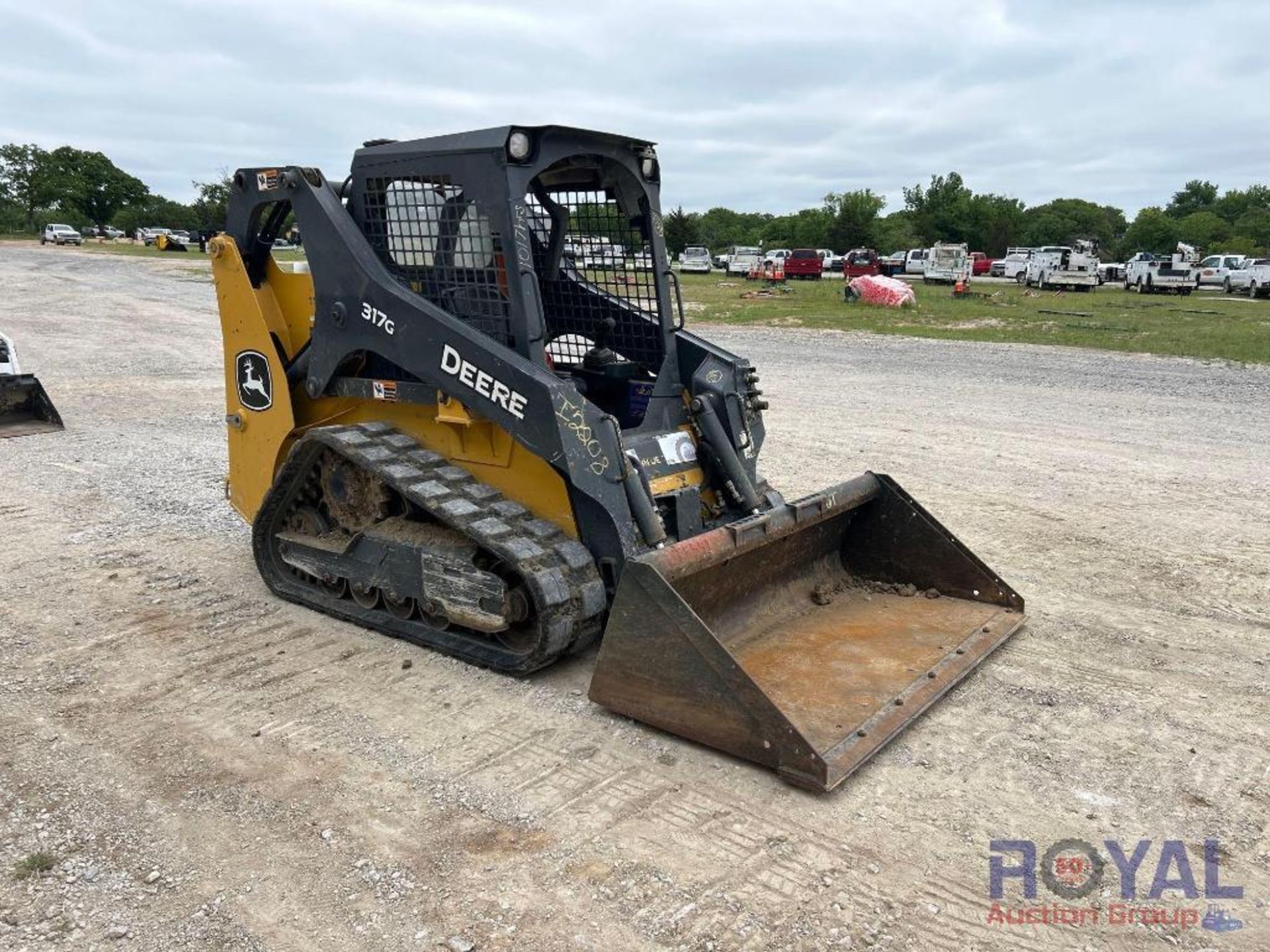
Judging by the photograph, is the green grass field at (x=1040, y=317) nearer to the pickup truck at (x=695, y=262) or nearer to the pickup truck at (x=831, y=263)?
the pickup truck at (x=695, y=262)

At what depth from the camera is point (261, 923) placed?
2.99 m

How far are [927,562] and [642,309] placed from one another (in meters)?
2.16

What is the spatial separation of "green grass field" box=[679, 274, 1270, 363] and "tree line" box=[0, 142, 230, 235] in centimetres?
7383

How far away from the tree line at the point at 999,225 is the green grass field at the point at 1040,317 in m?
34.2

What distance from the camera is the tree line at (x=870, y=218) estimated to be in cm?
7469

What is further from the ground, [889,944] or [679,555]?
[679,555]

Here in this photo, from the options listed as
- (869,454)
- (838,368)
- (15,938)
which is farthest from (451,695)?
(838,368)

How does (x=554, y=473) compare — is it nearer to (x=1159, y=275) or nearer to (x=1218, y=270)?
(x=1159, y=275)

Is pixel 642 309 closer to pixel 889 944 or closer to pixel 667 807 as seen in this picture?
pixel 667 807

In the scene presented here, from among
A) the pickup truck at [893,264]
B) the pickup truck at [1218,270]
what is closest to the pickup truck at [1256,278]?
the pickup truck at [1218,270]

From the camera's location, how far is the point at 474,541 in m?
4.62

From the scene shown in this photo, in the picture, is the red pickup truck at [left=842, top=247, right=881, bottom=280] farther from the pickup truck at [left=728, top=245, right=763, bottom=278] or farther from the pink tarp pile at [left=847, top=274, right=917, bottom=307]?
the pink tarp pile at [left=847, top=274, right=917, bottom=307]

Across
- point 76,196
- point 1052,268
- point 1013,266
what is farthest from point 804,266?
point 76,196

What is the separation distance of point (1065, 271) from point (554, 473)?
3895 centimetres
